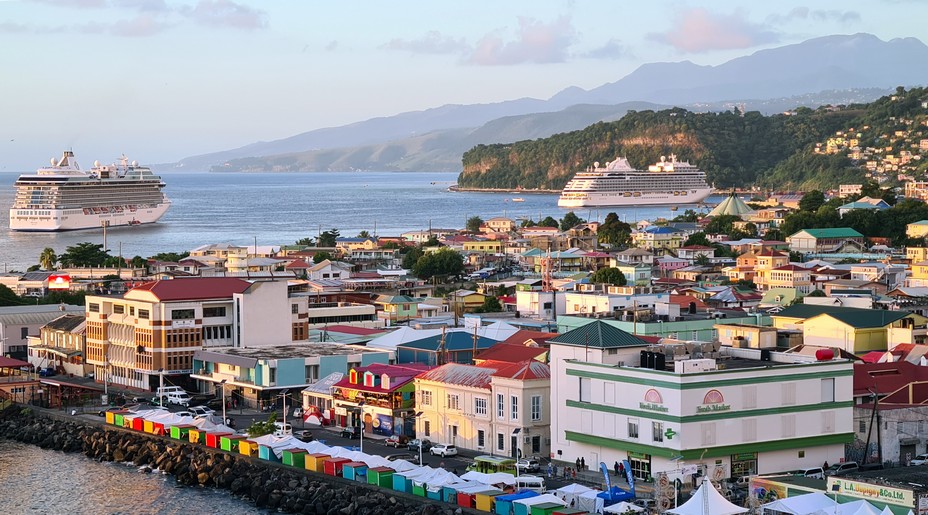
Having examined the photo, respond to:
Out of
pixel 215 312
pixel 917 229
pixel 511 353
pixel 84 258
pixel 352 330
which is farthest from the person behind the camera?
pixel 917 229

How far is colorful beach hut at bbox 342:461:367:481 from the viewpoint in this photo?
20.0m

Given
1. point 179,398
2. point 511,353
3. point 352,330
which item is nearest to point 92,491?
point 179,398

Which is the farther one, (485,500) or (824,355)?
(824,355)

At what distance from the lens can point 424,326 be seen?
106ft

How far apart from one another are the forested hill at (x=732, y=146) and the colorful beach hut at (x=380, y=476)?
95789mm

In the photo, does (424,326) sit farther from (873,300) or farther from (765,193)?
(765,193)

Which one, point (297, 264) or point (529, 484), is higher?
point (297, 264)

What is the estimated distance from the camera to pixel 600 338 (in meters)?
20.4

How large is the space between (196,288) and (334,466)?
9777mm

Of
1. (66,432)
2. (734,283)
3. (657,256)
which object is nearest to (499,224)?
(657,256)

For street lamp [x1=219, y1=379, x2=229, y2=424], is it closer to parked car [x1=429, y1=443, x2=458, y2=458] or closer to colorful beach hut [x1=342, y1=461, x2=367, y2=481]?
parked car [x1=429, y1=443, x2=458, y2=458]

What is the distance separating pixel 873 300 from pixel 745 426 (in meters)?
14.1

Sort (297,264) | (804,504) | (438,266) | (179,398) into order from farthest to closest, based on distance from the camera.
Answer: (297,264)
(438,266)
(179,398)
(804,504)

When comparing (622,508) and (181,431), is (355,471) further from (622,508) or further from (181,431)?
(181,431)
